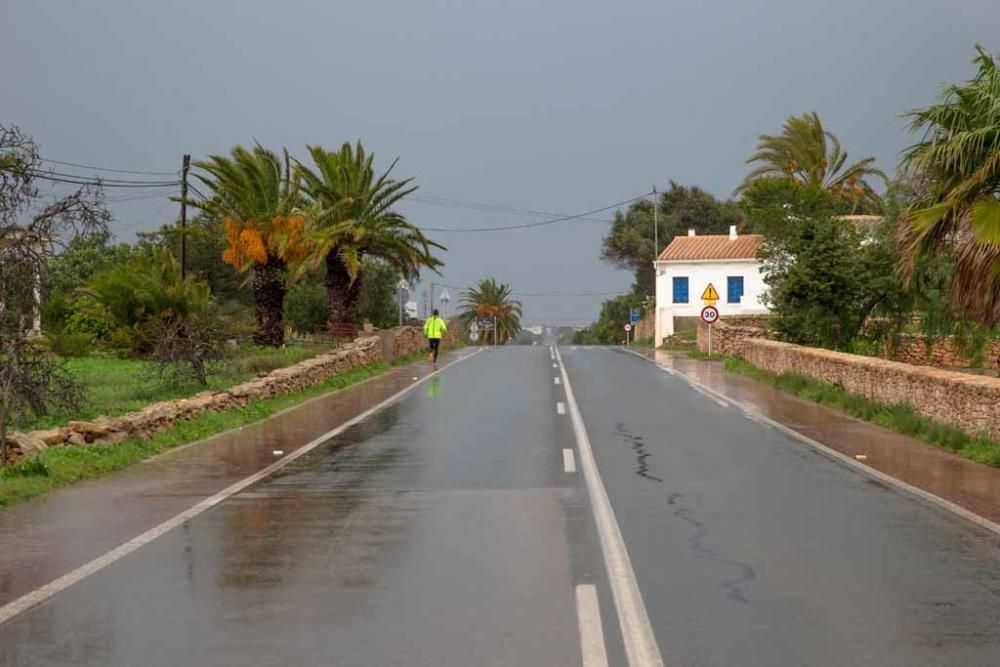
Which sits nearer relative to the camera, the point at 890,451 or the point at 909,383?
the point at 890,451

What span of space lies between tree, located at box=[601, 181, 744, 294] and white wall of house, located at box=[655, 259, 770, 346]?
80.8 ft

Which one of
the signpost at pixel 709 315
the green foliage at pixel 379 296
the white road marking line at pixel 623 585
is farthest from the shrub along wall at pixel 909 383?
the green foliage at pixel 379 296

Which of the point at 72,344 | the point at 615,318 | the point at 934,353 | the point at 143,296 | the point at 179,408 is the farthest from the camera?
the point at 615,318

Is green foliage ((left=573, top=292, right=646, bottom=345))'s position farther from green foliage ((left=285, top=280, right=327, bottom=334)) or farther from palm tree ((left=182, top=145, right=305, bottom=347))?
palm tree ((left=182, top=145, right=305, bottom=347))

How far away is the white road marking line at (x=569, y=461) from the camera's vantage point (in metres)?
14.1

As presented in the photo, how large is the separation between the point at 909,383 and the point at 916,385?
455 millimetres

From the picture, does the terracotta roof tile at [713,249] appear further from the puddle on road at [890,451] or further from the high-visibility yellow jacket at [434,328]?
the puddle on road at [890,451]

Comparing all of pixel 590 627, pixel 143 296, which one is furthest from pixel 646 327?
pixel 590 627

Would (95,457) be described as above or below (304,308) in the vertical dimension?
below

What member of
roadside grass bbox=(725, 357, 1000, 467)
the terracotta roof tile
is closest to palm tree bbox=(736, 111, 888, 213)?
the terracotta roof tile

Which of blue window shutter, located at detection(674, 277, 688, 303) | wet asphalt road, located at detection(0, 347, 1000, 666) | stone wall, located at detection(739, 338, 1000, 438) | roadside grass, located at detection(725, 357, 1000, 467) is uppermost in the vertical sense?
blue window shutter, located at detection(674, 277, 688, 303)

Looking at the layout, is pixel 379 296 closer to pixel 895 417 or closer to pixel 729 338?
pixel 729 338

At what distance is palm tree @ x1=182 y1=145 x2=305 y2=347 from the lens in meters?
37.7

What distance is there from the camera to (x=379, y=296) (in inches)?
2744
